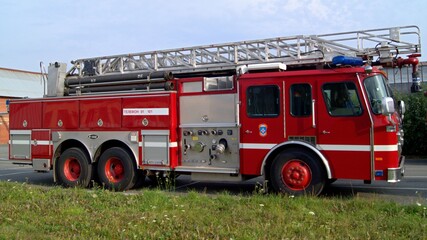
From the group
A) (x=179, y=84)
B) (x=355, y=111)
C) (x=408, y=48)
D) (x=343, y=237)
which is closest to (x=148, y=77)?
(x=179, y=84)

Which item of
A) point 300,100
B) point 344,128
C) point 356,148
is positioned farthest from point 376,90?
point 300,100

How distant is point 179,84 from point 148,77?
0.83 m

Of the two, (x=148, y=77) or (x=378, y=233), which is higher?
(x=148, y=77)

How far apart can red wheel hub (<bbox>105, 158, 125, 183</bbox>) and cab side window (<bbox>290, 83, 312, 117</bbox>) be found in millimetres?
4324

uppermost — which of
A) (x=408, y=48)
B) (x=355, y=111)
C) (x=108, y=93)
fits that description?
(x=408, y=48)

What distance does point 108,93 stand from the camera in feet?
34.6

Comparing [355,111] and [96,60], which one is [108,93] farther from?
[355,111]

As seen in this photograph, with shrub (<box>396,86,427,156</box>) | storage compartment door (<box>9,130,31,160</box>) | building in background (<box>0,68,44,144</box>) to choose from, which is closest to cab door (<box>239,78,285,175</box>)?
storage compartment door (<box>9,130,31,160</box>)

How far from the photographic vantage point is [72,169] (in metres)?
11.0

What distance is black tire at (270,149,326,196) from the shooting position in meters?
8.17

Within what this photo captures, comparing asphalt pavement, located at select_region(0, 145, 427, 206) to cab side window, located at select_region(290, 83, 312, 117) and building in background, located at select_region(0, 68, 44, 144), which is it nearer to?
cab side window, located at select_region(290, 83, 312, 117)

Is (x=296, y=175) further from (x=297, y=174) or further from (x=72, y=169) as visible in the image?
(x=72, y=169)

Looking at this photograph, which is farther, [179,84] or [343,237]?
[179,84]

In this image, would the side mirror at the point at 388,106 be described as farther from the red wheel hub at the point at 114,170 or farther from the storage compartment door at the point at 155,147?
the red wheel hub at the point at 114,170
